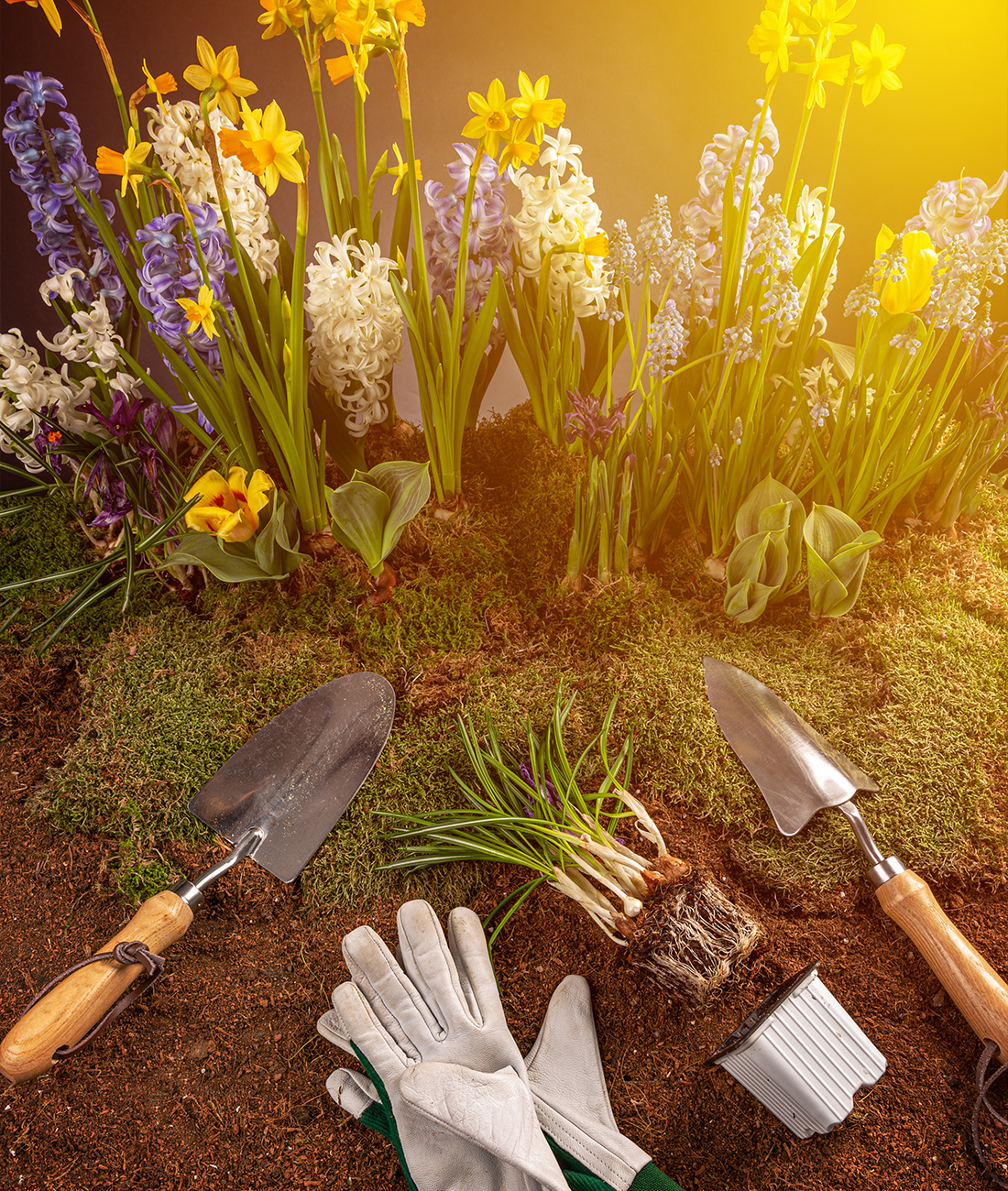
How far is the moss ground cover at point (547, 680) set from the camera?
41.3 inches

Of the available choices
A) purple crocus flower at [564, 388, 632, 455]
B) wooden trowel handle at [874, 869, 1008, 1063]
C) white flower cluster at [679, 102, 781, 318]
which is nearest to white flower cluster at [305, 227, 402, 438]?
purple crocus flower at [564, 388, 632, 455]

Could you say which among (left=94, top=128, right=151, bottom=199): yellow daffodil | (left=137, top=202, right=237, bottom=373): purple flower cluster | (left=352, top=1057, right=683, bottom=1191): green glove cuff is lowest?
(left=352, top=1057, right=683, bottom=1191): green glove cuff

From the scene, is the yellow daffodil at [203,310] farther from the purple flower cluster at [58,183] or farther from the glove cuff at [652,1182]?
the glove cuff at [652,1182]

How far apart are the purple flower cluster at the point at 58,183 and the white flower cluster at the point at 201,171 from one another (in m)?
0.12

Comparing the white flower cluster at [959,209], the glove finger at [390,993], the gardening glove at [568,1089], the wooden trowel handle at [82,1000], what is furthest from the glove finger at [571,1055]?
the white flower cluster at [959,209]

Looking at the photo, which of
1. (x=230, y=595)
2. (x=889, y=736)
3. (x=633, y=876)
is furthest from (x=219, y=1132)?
(x=889, y=736)

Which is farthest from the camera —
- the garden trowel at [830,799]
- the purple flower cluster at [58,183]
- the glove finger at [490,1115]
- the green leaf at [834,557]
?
the green leaf at [834,557]

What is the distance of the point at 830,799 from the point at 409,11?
113 cm

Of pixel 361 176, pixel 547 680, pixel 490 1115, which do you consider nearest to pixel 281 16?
pixel 361 176

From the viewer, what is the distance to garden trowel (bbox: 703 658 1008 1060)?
2.88ft

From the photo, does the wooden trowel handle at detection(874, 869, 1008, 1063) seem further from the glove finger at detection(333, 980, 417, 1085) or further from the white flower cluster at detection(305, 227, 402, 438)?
the white flower cluster at detection(305, 227, 402, 438)

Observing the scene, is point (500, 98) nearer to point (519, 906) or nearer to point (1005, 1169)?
point (519, 906)

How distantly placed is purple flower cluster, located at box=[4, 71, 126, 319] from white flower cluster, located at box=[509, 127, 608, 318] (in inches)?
24.1

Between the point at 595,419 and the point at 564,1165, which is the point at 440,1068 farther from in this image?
the point at 595,419
